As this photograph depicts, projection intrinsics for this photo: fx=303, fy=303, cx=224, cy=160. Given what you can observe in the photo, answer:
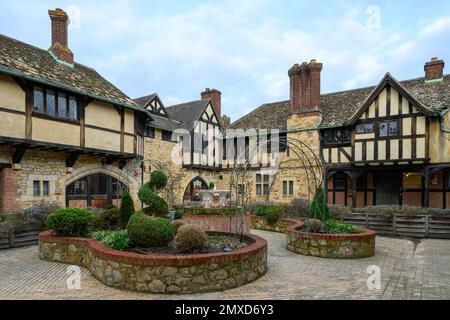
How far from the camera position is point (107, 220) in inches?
408

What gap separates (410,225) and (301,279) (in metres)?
8.50

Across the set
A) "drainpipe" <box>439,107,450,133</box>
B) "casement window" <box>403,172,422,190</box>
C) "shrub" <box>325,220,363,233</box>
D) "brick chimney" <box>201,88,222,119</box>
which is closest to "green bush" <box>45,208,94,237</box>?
"shrub" <box>325,220,363,233</box>

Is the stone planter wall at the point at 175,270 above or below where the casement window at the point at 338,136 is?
below

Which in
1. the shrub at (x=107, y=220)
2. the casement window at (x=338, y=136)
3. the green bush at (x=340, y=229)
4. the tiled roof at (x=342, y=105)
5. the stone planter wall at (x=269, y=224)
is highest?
the tiled roof at (x=342, y=105)

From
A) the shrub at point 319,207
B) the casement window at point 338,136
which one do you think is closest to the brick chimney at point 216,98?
the casement window at point 338,136

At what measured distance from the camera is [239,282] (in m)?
6.23

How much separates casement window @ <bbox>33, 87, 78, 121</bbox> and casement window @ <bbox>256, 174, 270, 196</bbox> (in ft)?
42.0

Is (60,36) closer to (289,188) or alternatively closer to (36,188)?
(36,188)

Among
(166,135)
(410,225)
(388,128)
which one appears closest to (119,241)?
(410,225)

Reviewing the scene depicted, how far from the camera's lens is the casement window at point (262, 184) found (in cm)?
2141

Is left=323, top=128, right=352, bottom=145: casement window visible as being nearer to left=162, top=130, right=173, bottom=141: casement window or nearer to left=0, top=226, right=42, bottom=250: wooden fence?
left=162, top=130, right=173, bottom=141: casement window

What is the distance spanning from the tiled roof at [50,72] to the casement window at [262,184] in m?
10.1

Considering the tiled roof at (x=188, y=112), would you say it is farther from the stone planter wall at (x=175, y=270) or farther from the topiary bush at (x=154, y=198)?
the stone planter wall at (x=175, y=270)

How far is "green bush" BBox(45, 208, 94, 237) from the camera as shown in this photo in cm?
838
